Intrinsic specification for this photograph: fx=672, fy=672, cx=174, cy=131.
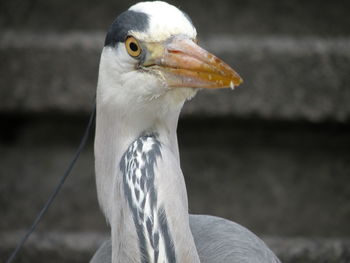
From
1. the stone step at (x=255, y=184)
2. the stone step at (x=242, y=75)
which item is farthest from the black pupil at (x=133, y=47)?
the stone step at (x=255, y=184)

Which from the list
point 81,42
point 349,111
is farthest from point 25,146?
point 349,111

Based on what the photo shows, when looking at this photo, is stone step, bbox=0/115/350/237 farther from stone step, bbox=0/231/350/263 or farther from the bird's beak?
the bird's beak

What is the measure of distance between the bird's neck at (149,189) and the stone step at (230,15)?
1.08 m

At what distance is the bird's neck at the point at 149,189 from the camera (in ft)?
3.29

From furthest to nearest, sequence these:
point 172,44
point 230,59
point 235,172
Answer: point 235,172 < point 230,59 < point 172,44

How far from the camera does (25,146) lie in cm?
212

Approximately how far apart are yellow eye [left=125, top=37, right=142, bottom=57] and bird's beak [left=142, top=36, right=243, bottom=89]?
2 cm

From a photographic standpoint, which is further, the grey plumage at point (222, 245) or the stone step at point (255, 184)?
the stone step at point (255, 184)

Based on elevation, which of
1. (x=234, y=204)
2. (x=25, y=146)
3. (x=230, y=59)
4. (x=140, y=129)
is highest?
(x=230, y=59)

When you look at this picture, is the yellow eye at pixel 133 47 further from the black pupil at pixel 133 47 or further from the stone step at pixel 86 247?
the stone step at pixel 86 247

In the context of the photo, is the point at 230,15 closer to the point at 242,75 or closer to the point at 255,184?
the point at 242,75

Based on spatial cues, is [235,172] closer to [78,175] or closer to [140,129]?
[78,175]

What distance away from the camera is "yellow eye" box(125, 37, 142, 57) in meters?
1.04

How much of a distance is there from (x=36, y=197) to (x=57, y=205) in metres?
0.07
